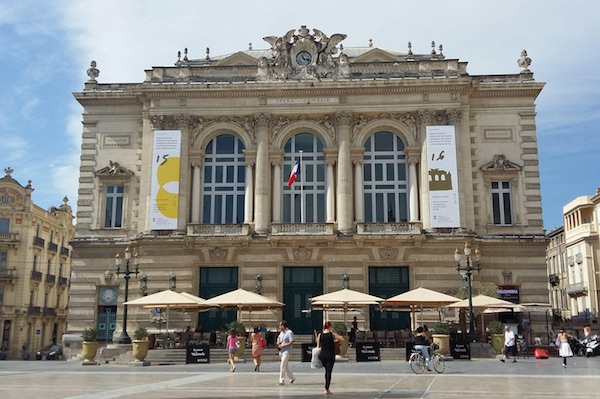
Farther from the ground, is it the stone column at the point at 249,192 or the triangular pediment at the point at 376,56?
the triangular pediment at the point at 376,56

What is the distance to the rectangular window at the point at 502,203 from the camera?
1583 inches

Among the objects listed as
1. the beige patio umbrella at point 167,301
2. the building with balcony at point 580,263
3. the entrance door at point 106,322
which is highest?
the building with balcony at point 580,263

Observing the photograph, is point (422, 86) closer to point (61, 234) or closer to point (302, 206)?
point (302, 206)

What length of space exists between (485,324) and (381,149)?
41.2 feet

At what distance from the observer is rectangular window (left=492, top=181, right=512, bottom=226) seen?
40.2 meters

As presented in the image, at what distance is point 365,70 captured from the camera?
4144 cm

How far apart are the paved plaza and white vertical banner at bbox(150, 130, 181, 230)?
657 inches

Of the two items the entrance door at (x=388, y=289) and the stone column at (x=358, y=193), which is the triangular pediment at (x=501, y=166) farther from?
the entrance door at (x=388, y=289)

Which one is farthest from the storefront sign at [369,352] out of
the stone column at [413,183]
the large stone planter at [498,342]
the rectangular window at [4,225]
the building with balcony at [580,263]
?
the rectangular window at [4,225]

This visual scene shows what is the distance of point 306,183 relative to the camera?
1622 inches

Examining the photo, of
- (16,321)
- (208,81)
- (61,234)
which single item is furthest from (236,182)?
(61,234)

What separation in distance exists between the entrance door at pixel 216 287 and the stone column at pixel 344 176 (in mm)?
7247

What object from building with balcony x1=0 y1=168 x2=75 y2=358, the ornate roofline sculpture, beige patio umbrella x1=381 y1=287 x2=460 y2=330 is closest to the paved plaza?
beige patio umbrella x1=381 y1=287 x2=460 y2=330

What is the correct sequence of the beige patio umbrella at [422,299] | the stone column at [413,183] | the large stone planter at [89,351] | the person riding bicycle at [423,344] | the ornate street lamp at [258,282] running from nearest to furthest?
the person riding bicycle at [423,344] < the large stone planter at [89,351] < the beige patio umbrella at [422,299] < the ornate street lamp at [258,282] < the stone column at [413,183]
